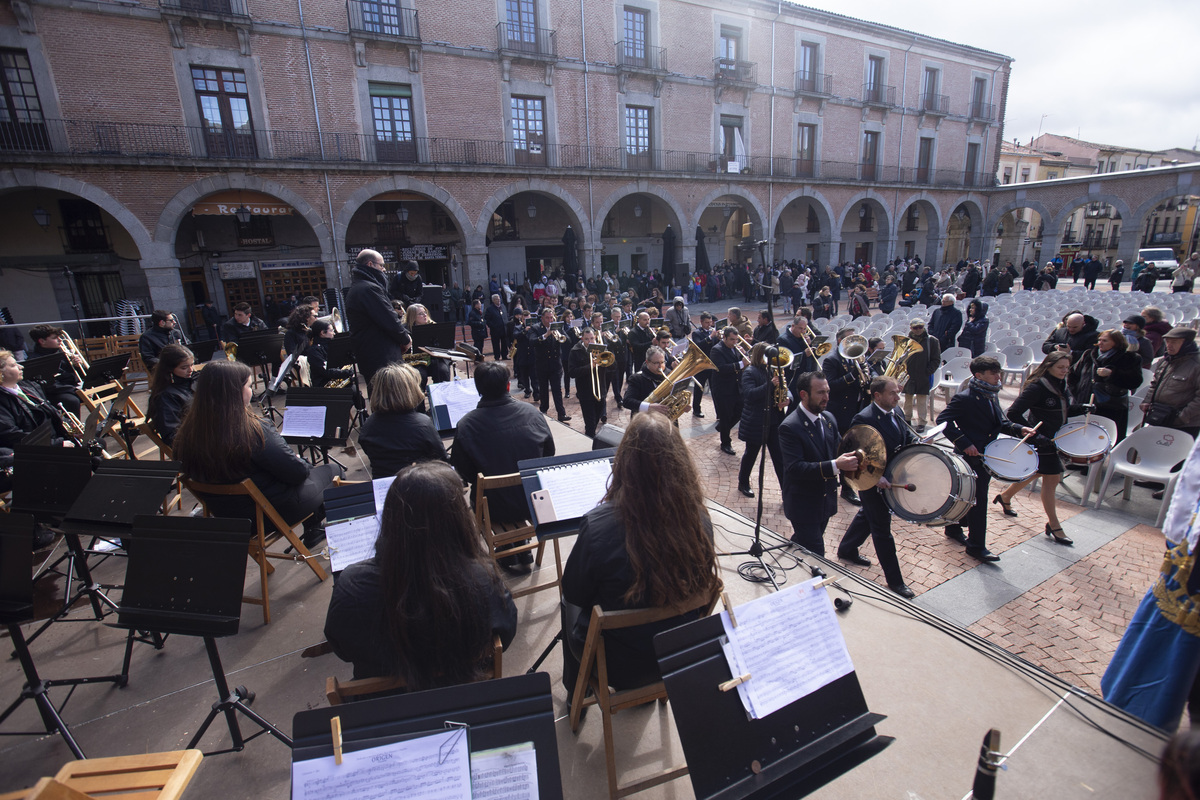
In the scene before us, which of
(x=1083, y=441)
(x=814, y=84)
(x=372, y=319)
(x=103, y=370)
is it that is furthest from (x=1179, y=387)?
(x=814, y=84)

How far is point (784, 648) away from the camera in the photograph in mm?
1950

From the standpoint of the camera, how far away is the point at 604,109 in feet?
68.9

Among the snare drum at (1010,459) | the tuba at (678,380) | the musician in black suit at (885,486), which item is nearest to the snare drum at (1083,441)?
the snare drum at (1010,459)

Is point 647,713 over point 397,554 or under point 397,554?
under

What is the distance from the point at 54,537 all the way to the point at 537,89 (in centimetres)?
1953

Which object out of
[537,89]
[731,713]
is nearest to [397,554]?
[731,713]

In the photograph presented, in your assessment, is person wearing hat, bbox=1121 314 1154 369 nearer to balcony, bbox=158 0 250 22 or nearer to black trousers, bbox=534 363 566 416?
black trousers, bbox=534 363 566 416

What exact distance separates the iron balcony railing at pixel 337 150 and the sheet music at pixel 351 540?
16775 millimetres

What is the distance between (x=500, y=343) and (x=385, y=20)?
12.1 metres

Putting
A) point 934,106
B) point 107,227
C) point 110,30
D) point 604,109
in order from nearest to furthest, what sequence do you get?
point 110,30
point 107,227
point 604,109
point 934,106

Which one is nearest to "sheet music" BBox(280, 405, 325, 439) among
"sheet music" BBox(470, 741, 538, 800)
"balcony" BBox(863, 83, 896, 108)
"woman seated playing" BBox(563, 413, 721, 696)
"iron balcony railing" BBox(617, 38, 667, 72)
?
"woman seated playing" BBox(563, 413, 721, 696)

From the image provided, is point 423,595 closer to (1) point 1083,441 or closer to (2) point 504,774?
(2) point 504,774

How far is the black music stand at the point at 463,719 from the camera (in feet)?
4.90

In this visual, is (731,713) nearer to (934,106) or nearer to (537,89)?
(537,89)
